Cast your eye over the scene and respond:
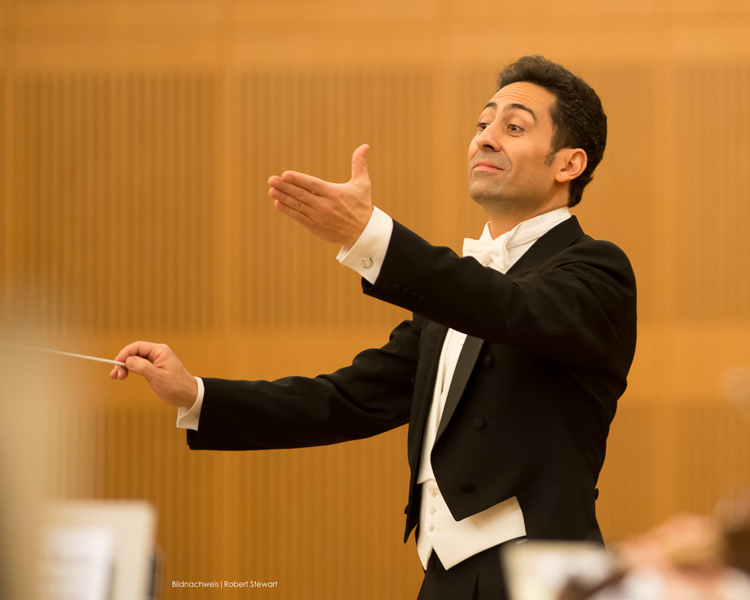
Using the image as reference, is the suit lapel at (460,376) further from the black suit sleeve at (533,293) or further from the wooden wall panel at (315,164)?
the wooden wall panel at (315,164)

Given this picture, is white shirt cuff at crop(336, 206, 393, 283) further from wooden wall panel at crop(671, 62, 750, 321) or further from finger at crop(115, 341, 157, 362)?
wooden wall panel at crop(671, 62, 750, 321)

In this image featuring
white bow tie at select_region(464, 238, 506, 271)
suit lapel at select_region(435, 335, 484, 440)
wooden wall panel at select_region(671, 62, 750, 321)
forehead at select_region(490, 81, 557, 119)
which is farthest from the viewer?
wooden wall panel at select_region(671, 62, 750, 321)

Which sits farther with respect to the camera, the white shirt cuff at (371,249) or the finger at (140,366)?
the finger at (140,366)

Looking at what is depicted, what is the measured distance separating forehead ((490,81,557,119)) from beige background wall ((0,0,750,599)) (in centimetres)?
145

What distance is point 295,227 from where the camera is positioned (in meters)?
3.31

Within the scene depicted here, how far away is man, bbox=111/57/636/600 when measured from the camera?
1271mm

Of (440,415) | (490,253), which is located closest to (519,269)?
(490,253)

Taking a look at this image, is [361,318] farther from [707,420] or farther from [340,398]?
[340,398]

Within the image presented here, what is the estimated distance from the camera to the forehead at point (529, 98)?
69.6 inches

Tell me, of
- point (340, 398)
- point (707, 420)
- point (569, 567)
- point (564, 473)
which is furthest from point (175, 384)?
point (707, 420)

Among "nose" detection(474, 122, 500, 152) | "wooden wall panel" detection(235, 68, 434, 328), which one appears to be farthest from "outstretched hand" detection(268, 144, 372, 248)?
"wooden wall panel" detection(235, 68, 434, 328)

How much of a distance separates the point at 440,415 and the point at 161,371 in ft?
1.65

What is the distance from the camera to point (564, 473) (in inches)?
58.2

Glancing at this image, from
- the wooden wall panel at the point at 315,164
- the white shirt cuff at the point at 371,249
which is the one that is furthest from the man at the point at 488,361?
the wooden wall panel at the point at 315,164
